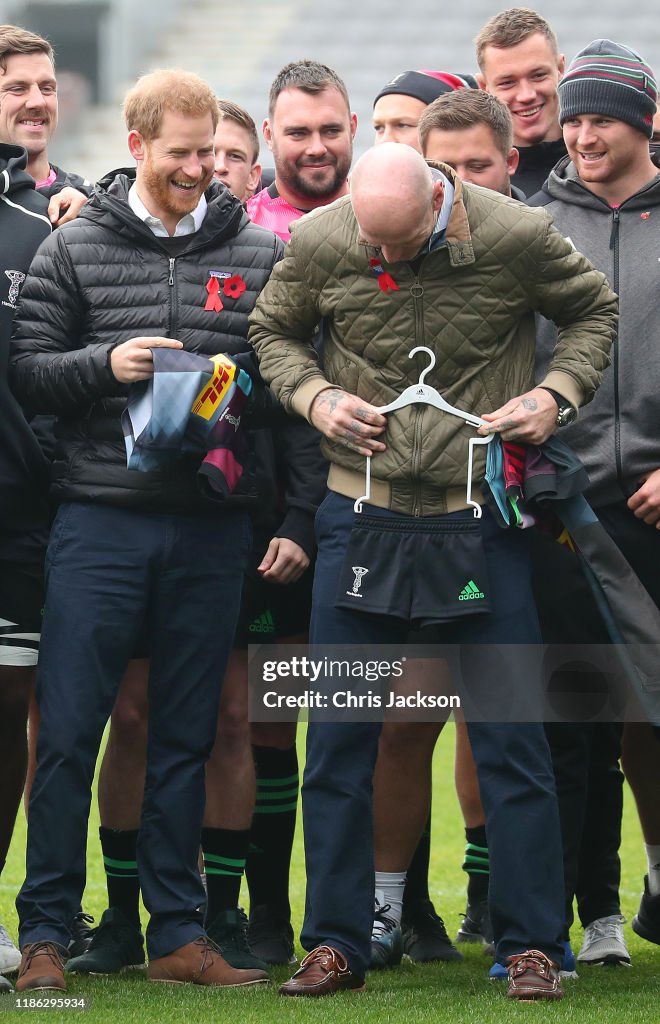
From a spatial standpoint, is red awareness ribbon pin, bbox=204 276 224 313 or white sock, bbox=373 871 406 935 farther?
white sock, bbox=373 871 406 935

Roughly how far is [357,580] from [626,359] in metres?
0.92

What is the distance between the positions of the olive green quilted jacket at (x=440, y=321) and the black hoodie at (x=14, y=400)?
64 cm

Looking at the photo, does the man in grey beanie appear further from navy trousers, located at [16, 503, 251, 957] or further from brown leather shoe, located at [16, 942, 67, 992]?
brown leather shoe, located at [16, 942, 67, 992]

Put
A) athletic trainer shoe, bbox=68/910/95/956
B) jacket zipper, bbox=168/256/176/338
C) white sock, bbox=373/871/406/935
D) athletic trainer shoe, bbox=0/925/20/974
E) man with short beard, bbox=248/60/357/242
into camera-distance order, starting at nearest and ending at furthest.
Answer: jacket zipper, bbox=168/256/176/338 < athletic trainer shoe, bbox=0/925/20/974 < white sock, bbox=373/871/406/935 < athletic trainer shoe, bbox=68/910/95/956 < man with short beard, bbox=248/60/357/242

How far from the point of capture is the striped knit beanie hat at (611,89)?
3.96m

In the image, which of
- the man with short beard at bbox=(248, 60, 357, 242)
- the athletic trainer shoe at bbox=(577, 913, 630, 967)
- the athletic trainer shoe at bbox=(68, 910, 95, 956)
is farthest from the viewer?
the man with short beard at bbox=(248, 60, 357, 242)

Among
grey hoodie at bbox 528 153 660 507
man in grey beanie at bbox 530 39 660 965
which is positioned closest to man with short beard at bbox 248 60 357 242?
man in grey beanie at bbox 530 39 660 965

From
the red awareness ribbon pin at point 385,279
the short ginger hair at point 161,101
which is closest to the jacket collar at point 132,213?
the short ginger hair at point 161,101

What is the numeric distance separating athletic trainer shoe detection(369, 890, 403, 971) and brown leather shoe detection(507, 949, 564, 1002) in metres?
0.56

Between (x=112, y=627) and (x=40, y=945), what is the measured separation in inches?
28.0

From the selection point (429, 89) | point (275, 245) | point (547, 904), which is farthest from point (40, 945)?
point (429, 89)

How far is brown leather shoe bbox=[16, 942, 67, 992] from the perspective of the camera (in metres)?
3.50

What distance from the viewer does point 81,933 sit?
447 centimetres

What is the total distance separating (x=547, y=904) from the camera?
3.55 m
